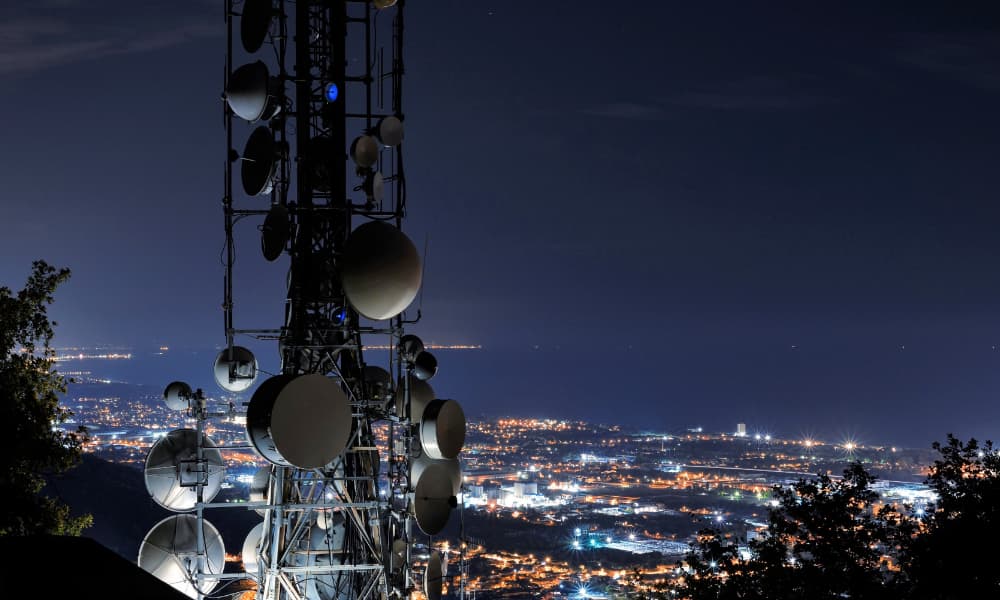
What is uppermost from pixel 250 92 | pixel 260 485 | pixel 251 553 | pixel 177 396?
pixel 250 92

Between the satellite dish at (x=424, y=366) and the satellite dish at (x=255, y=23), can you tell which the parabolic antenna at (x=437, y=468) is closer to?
the satellite dish at (x=424, y=366)

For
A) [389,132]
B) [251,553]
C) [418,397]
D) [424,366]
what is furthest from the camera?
[251,553]

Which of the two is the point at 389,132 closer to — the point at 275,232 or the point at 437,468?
the point at 275,232

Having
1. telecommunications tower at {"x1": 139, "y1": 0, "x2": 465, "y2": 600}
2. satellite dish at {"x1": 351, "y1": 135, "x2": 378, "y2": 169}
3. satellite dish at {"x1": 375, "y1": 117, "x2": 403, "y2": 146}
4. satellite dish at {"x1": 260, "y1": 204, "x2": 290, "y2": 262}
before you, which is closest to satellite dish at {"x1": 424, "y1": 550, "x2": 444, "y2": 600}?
telecommunications tower at {"x1": 139, "y1": 0, "x2": 465, "y2": 600}

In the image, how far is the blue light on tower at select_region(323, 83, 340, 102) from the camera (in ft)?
29.9

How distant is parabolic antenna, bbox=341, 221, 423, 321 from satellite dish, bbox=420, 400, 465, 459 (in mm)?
1094

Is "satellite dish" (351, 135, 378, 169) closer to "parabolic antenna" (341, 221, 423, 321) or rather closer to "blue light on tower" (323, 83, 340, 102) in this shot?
"blue light on tower" (323, 83, 340, 102)

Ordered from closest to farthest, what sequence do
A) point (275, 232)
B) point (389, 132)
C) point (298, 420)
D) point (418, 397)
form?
point (298, 420)
point (275, 232)
point (389, 132)
point (418, 397)

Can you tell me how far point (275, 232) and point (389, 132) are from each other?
1.65 m

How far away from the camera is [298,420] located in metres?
7.65

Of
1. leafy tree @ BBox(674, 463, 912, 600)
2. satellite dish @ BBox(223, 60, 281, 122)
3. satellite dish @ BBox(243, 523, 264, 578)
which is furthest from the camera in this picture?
leafy tree @ BBox(674, 463, 912, 600)

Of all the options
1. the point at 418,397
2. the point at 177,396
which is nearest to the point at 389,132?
the point at 418,397

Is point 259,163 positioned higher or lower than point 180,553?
higher

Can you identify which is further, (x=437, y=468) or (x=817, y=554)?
(x=817, y=554)
